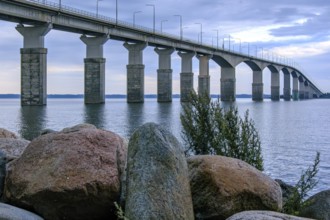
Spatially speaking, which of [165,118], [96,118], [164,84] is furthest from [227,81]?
[96,118]

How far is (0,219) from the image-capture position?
6.45m

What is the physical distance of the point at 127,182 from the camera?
7418mm

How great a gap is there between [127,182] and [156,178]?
0.56 m

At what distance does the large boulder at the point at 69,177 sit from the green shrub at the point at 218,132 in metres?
5.57

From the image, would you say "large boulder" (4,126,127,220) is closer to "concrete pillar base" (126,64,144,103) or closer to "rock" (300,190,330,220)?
"rock" (300,190,330,220)

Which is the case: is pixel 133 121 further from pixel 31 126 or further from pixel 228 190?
pixel 228 190

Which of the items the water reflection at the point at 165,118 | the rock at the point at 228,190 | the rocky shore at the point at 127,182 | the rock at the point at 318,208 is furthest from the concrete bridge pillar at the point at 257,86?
the rock at the point at 228,190

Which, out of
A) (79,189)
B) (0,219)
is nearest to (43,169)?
(79,189)

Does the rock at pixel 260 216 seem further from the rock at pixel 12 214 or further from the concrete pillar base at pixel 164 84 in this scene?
the concrete pillar base at pixel 164 84

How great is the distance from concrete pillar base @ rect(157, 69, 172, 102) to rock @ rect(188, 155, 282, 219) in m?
112

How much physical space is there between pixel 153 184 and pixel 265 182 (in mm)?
2309

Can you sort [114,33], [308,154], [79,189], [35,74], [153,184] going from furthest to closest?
[114,33]
[35,74]
[308,154]
[79,189]
[153,184]

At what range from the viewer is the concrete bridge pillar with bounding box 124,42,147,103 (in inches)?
4242

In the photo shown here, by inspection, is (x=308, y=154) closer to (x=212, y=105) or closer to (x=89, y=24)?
(x=212, y=105)
